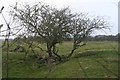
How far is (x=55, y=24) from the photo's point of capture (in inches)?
933

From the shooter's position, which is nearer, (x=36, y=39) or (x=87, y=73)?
(x=87, y=73)

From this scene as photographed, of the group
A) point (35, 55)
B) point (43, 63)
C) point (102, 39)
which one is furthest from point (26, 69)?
point (102, 39)

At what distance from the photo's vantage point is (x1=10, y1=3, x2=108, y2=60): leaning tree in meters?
23.6

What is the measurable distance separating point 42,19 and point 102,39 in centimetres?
863

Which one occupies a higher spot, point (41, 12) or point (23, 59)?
point (41, 12)

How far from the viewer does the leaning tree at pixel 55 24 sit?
23625 millimetres

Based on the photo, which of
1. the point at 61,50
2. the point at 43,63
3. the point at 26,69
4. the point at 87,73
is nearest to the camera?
the point at 87,73

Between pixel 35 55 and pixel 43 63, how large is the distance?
214 centimetres

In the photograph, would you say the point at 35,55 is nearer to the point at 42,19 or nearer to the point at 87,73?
the point at 42,19

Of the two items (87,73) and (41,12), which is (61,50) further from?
(87,73)

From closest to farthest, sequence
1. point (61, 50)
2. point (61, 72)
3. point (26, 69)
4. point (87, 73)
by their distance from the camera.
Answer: point (87, 73), point (61, 72), point (26, 69), point (61, 50)

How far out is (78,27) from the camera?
24.6 metres

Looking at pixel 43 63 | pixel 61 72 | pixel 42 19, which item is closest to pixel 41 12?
pixel 42 19

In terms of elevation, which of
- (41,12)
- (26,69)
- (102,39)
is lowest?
(26,69)
